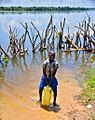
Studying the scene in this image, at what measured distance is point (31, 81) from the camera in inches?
493

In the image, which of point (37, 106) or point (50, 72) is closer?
point (50, 72)

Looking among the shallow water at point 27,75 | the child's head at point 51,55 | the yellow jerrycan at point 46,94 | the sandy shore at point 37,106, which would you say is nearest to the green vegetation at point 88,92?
the sandy shore at point 37,106

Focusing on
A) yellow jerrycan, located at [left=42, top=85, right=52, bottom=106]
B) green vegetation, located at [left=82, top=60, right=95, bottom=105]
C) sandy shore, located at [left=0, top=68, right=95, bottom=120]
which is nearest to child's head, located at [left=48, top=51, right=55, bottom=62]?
yellow jerrycan, located at [left=42, top=85, right=52, bottom=106]

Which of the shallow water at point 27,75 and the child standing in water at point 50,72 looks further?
the shallow water at point 27,75

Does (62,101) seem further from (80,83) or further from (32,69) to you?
(32,69)

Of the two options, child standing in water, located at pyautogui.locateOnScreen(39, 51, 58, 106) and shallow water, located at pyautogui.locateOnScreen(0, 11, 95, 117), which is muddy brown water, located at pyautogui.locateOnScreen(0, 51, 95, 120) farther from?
child standing in water, located at pyautogui.locateOnScreen(39, 51, 58, 106)

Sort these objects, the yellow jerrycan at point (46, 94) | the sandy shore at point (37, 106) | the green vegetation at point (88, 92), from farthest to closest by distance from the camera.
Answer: the green vegetation at point (88, 92) < the yellow jerrycan at point (46, 94) < the sandy shore at point (37, 106)

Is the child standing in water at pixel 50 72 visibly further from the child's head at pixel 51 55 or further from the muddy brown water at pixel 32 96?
the muddy brown water at pixel 32 96

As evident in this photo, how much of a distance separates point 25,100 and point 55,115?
5.21 feet

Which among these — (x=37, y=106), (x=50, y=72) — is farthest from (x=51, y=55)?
(x=37, y=106)

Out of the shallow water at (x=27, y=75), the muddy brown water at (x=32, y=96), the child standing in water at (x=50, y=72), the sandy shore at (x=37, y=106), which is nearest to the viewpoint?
the sandy shore at (x=37, y=106)

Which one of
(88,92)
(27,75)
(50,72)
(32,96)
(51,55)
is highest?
(51,55)

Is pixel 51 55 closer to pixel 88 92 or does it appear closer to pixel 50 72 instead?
pixel 50 72

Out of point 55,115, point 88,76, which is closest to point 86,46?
point 88,76
